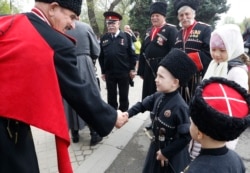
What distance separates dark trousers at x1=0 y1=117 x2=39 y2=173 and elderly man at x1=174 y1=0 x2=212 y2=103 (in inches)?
97.4

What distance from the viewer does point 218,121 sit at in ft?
4.43

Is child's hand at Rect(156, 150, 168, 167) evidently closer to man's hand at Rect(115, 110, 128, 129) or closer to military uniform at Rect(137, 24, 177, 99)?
man's hand at Rect(115, 110, 128, 129)

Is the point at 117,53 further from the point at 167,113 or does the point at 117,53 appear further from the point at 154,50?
the point at 167,113

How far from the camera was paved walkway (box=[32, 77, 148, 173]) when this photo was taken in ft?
11.7

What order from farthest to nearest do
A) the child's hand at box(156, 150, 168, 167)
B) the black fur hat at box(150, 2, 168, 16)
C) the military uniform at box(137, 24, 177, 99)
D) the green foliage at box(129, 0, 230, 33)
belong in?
1. the green foliage at box(129, 0, 230, 33)
2. the black fur hat at box(150, 2, 168, 16)
3. the military uniform at box(137, 24, 177, 99)
4. the child's hand at box(156, 150, 168, 167)

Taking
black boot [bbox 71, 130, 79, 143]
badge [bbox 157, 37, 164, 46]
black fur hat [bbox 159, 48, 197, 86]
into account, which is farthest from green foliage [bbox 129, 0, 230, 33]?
black fur hat [bbox 159, 48, 197, 86]

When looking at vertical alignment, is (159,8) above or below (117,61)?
above

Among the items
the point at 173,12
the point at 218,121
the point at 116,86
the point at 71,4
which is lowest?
the point at 173,12

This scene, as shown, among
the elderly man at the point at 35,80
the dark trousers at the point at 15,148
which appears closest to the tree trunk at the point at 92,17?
the elderly man at the point at 35,80

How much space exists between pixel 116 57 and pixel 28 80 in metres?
3.34

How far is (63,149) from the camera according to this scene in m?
1.70

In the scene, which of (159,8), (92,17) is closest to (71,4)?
(159,8)

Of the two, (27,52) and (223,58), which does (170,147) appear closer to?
(223,58)

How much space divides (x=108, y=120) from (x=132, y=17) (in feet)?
56.4
